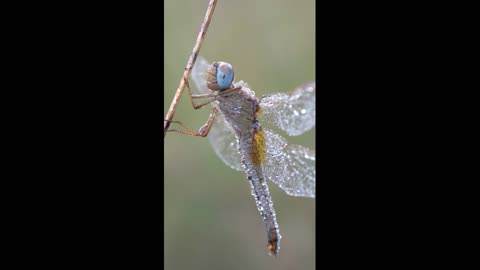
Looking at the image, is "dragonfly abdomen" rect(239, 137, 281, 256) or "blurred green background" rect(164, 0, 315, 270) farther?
"blurred green background" rect(164, 0, 315, 270)

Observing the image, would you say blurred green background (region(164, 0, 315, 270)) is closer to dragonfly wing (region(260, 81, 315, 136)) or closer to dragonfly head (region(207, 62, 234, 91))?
dragonfly wing (region(260, 81, 315, 136))

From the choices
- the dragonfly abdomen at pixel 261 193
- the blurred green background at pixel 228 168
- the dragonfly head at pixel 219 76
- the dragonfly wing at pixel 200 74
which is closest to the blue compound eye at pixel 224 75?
the dragonfly head at pixel 219 76

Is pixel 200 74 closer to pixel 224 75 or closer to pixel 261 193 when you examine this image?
pixel 224 75

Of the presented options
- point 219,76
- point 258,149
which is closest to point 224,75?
point 219,76

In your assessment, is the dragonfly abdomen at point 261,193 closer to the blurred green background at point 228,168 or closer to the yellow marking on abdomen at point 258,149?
the yellow marking on abdomen at point 258,149

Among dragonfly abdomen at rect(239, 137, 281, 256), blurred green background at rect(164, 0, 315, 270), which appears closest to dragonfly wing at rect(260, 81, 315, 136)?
dragonfly abdomen at rect(239, 137, 281, 256)
